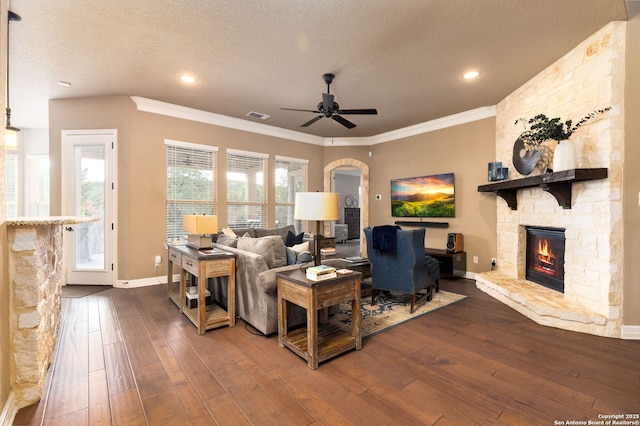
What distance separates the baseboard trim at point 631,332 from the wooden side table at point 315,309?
8.51 feet

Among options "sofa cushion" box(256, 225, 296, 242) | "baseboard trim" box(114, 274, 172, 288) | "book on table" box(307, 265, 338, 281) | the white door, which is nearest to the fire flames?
"book on table" box(307, 265, 338, 281)

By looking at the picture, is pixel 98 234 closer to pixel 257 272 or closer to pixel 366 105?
pixel 257 272

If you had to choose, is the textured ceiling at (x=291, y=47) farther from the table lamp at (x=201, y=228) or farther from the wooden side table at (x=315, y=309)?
the wooden side table at (x=315, y=309)

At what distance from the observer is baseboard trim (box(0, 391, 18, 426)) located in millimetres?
1556

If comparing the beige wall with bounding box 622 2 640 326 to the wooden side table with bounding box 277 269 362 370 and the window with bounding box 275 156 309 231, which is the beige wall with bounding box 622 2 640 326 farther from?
the window with bounding box 275 156 309 231

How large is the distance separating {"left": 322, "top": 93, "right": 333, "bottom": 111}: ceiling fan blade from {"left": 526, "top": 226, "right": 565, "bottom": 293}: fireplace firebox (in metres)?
3.26

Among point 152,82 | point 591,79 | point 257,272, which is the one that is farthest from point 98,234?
point 591,79

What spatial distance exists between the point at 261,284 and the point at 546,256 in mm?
3756

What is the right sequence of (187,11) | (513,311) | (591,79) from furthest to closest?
(513,311) < (591,79) < (187,11)

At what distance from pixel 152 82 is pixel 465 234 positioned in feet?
18.4

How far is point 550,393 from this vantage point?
1898 mm

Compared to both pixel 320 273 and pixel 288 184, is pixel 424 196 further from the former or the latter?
pixel 320 273

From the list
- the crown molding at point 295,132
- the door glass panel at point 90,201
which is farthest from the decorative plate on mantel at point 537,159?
the door glass panel at point 90,201

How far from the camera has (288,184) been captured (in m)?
6.43
